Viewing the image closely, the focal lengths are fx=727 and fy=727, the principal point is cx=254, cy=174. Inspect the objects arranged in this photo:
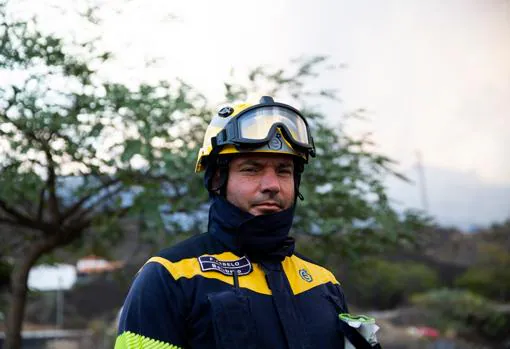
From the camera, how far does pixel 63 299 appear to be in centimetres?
2523

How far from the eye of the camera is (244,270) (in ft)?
8.98

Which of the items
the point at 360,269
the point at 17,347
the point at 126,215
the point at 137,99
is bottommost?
the point at 17,347

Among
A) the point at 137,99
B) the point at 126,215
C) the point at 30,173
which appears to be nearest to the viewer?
the point at 137,99

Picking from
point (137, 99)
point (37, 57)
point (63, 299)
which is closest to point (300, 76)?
point (137, 99)

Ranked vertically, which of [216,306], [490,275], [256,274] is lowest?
[216,306]

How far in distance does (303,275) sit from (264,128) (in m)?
0.63

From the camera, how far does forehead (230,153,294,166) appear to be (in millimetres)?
2830

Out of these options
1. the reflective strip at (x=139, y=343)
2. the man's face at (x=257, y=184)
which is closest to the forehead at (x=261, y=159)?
the man's face at (x=257, y=184)

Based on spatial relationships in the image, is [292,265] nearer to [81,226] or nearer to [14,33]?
[14,33]

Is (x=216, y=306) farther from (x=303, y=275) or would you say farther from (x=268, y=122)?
(x=268, y=122)

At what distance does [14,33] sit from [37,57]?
13.0 inches

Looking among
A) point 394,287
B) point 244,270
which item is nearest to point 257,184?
point 244,270

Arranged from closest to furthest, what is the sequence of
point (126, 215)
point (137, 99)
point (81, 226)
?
point (137, 99)
point (126, 215)
point (81, 226)

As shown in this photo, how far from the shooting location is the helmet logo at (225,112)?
2992 millimetres
